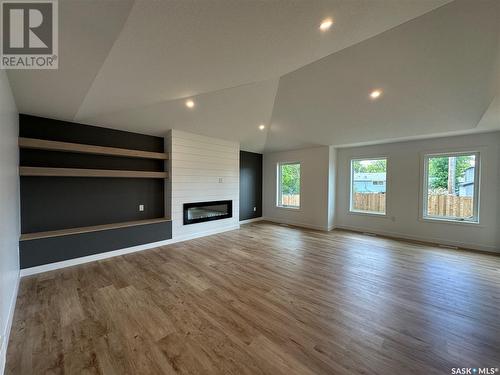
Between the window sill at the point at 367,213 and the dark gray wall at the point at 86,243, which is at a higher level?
the window sill at the point at 367,213

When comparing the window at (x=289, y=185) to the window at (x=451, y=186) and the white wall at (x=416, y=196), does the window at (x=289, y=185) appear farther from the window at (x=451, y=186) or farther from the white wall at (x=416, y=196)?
the window at (x=451, y=186)

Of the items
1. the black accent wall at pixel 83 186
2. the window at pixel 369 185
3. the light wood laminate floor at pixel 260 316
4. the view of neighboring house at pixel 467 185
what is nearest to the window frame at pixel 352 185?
the window at pixel 369 185

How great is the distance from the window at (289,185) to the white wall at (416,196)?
49.5 inches

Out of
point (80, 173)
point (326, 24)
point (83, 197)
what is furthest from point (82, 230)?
point (326, 24)

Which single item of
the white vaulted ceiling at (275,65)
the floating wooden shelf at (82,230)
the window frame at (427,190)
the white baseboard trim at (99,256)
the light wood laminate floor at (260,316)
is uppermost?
the white vaulted ceiling at (275,65)

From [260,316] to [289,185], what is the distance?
518 cm

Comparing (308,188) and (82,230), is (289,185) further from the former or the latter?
(82,230)

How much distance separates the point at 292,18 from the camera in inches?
67.9

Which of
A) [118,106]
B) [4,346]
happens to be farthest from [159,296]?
[118,106]

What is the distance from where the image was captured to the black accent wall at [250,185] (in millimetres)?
6766

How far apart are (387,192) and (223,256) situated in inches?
175

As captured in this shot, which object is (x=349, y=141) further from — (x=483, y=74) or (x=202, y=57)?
(x=202, y=57)

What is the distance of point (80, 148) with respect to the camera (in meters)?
3.36

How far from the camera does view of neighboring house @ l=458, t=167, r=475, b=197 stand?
4191 millimetres
